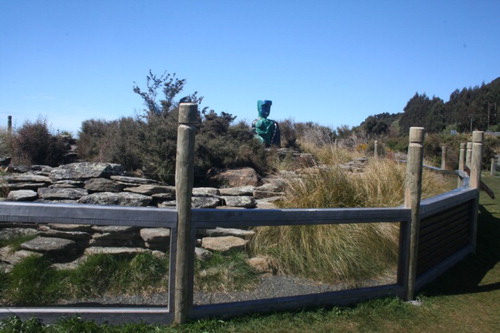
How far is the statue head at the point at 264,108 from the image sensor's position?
1376 centimetres

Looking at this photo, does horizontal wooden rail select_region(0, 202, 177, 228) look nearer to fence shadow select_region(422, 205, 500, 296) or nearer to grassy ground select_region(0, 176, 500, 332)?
grassy ground select_region(0, 176, 500, 332)

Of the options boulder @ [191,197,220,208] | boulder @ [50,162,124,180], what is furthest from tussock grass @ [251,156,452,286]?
boulder @ [50,162,124,180]

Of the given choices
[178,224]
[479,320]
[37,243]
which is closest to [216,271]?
[178,224]

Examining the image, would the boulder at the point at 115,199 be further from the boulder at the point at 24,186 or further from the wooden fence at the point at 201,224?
the wooden fence at the point at 201,224

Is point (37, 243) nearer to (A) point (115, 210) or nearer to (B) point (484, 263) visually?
(A) point (115, 210)

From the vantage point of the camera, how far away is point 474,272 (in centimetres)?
554

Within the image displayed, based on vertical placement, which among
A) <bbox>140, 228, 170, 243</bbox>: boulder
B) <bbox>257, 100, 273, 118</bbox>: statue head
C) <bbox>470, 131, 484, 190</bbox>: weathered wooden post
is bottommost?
<bbox>140, 228, 170, 243</bbox>: boulder

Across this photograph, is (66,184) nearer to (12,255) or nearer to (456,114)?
(12,255)

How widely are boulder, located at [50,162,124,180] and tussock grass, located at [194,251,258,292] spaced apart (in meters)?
3.02

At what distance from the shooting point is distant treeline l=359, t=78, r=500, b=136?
146ft

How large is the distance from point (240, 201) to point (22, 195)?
2961 mm

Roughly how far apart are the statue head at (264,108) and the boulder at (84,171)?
24.5 feet

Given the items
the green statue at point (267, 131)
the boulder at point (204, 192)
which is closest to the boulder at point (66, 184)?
the boulder at point (204, 192)

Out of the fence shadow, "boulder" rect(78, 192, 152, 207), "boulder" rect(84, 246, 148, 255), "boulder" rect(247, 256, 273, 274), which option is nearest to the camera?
"boulder" rect(84, 246, 148, 255)
